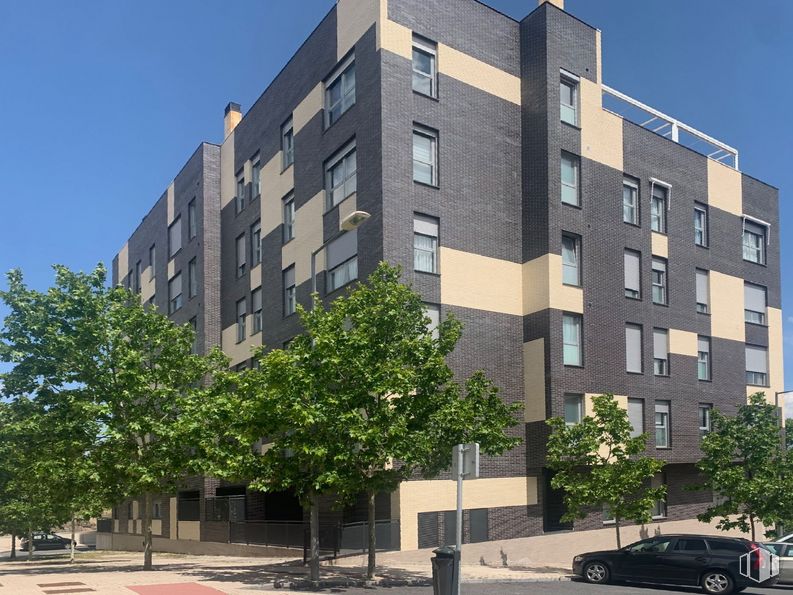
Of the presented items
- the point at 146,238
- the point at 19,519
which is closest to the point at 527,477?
the point at 19,519

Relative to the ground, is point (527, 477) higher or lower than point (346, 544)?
higher

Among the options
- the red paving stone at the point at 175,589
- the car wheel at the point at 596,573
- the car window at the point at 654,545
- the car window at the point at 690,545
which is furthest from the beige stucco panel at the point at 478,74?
the red paving stone at the point at 175,589

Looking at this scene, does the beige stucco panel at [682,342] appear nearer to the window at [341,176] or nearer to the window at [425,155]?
the window at [425,155]

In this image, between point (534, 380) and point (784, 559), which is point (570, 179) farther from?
point (784, 559)

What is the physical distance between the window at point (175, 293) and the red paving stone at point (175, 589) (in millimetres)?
25919

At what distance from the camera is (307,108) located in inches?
1232

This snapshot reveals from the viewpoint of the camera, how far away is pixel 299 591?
18609mm

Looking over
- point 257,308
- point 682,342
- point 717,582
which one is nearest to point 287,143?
point 257,308

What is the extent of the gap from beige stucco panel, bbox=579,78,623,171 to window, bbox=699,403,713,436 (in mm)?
9880

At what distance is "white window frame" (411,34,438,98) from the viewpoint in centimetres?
2731

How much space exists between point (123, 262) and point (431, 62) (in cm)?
3604

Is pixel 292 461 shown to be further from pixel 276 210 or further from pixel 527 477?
pixel 276 210

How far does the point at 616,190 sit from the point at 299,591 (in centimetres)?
1885

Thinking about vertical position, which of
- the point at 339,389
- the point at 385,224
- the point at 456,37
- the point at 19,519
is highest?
the point at 456,37
